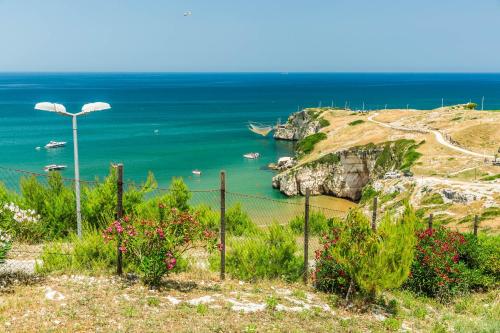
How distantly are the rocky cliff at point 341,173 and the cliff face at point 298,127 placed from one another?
3220 centimetres

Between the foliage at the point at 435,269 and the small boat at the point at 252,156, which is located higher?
the foliage at the point at 435,269

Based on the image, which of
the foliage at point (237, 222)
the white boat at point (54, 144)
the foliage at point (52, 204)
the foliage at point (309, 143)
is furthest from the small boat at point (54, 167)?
the foliage at point (52, 204)

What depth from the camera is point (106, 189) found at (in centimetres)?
1842

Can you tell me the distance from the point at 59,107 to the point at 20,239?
5.03m

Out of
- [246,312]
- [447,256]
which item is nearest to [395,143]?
[447,256]

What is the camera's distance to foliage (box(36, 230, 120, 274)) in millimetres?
12117

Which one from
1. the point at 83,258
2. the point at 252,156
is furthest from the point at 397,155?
the point at 83,258

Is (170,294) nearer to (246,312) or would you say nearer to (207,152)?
(246,312)

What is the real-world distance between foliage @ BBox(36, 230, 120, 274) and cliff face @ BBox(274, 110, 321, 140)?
82.3 m

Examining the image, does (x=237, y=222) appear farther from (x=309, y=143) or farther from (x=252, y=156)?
(x=252, y=156)

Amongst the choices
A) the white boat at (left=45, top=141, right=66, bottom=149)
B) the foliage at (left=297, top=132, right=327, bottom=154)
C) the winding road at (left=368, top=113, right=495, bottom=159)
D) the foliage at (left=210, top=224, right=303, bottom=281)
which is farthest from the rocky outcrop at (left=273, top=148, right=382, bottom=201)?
the white boat at (left=45, top=141, right=66, bottom=149)

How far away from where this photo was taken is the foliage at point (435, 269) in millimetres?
13711

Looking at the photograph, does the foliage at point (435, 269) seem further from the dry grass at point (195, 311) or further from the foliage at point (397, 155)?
the foliage at point (397, 155)

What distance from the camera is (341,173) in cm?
5947
